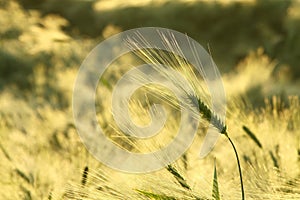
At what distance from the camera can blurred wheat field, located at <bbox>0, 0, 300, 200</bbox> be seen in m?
1.16

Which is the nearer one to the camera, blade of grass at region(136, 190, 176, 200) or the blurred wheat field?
blade of grass at region(136, 190, 176, 200)

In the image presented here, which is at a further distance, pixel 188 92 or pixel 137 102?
pixel 137 102

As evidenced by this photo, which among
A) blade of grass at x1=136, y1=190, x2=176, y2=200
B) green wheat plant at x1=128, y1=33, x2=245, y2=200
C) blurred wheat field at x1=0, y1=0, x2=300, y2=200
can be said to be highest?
blurred wheat field at x1=0, y1=0, x2=300, y2=200

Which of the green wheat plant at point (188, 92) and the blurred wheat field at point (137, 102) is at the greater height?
the blurred wheat field at point (137, 102)

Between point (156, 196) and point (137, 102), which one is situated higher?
point (137, 102)

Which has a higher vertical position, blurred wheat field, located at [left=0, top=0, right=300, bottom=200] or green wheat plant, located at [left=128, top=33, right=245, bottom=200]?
blurred wheat field, located at [left=0, top=0, right=300, bottom=200]

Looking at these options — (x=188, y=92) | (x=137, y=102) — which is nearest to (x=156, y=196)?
(x=188, y=92)

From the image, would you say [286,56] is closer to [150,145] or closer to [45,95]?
[45,95]

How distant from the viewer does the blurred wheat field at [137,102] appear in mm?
1158

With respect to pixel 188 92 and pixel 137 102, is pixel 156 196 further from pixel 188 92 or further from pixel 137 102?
pixel 137 102

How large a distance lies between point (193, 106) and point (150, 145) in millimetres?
188

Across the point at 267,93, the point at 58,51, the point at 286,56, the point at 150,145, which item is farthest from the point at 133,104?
the point at 58,51

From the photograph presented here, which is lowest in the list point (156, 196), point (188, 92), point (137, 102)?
point (156, 196)

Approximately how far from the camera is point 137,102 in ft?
4.61
